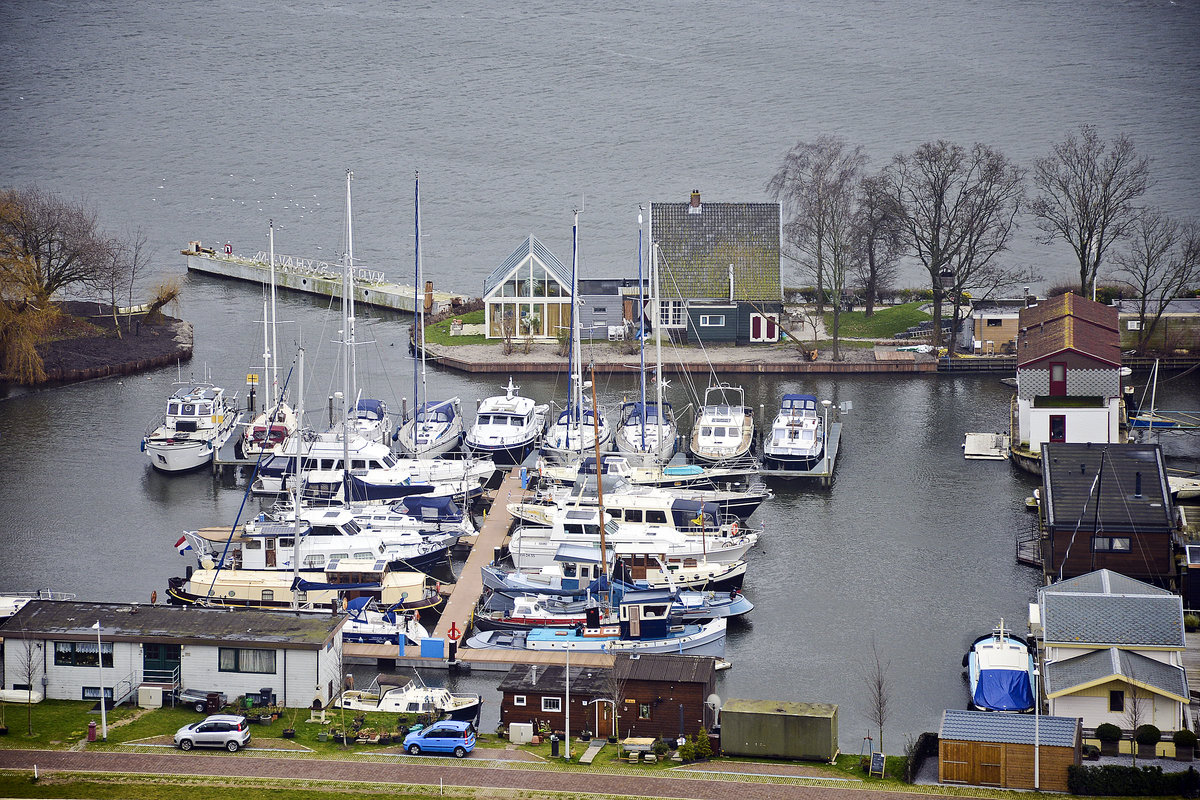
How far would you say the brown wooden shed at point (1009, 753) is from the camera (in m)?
33.7

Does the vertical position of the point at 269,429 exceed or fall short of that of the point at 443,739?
it exceeds it

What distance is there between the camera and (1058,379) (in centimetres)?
6088

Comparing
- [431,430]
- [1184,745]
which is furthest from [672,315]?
[1184,745]

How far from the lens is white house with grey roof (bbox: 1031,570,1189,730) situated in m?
37.1

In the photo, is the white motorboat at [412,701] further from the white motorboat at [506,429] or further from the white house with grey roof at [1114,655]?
the white motorboat at [506,429]

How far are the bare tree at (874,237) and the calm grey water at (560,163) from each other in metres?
10.8

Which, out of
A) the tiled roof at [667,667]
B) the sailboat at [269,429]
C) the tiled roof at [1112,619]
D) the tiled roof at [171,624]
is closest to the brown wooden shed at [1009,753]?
the tiled roof at [1112,619]

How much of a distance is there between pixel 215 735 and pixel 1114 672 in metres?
21.5

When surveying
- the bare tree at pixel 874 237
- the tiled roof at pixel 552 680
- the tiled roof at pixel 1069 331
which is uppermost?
the bare tree at pixel 874 237

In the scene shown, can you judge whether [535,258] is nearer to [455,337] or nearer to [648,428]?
[455,337]

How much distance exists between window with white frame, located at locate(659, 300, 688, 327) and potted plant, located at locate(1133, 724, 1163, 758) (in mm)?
44948

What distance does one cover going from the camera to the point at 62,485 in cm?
5928

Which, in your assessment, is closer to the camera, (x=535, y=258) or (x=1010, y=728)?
(x=1010, y=728)

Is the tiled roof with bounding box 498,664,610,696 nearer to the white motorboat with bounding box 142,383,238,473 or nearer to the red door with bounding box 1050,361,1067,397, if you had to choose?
the white motorboat with bounding box 142,383,238,473
